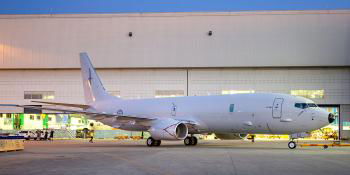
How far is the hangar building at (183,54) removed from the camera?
4925 cm

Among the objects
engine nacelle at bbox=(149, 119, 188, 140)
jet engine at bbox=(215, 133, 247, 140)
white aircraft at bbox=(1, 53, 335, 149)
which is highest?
white aircraft at bbox=(1, 53, 335, 149)

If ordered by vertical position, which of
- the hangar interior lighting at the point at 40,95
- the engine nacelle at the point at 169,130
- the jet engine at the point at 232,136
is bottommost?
the jet engine at the point at 232,136

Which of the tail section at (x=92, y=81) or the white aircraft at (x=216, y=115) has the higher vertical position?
the tail section at (x=92, y=81)

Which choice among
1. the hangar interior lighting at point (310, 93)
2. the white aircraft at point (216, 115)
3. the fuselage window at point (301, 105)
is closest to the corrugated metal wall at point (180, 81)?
the hangar interior lighting at point (310, 93)

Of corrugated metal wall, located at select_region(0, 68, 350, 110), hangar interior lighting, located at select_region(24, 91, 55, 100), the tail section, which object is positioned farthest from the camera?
hangar interior lighting, located at select_region(24, 91, 55, 100)

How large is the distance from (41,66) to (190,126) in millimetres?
28701

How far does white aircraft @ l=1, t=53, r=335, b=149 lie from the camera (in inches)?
1027

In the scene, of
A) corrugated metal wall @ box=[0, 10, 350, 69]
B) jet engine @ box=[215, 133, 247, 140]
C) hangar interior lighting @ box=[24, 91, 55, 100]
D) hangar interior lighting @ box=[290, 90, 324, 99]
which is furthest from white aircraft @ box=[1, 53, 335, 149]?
hangar interior lighting @ box=[290, 90, 324, 99]

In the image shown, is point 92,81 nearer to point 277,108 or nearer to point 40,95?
point 277,108

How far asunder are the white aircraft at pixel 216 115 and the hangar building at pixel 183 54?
1639 centimetres

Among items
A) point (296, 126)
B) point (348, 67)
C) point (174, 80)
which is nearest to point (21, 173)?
point (296, 126)

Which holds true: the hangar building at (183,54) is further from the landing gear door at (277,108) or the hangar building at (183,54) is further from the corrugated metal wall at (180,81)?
the landing gear door at (277,108)

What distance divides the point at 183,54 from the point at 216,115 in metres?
22.5

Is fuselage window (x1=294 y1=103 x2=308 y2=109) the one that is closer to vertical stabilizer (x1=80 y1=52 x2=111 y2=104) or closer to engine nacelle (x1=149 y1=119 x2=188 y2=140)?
engine nacelle (x1=149 y1=119 x2=188 y2=140)
